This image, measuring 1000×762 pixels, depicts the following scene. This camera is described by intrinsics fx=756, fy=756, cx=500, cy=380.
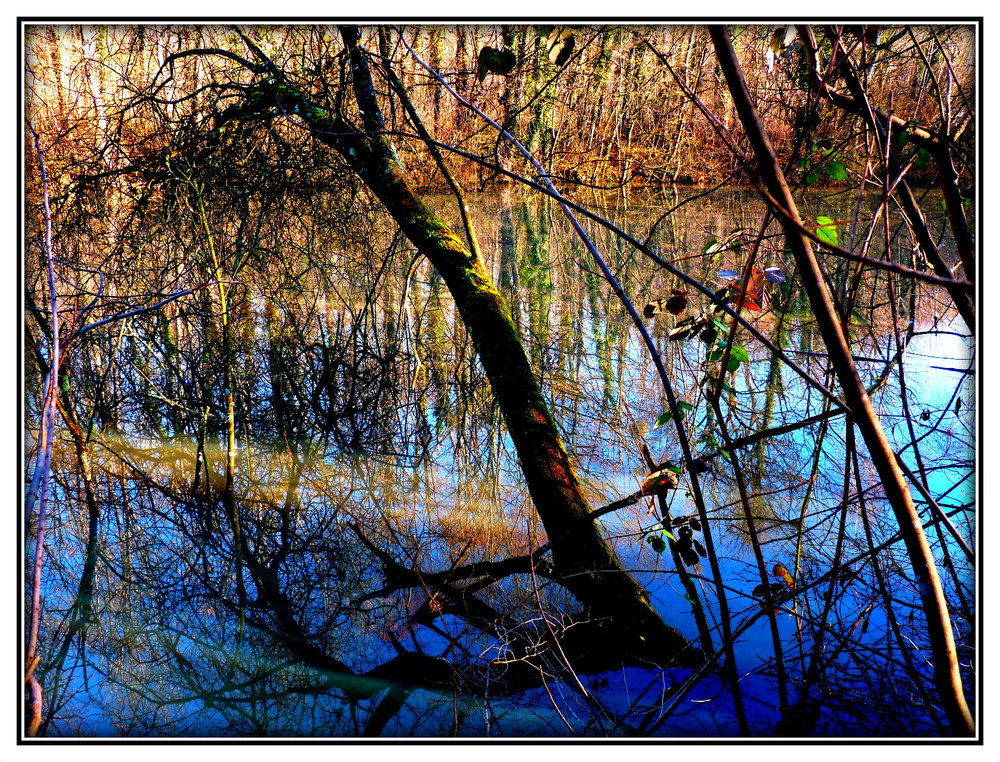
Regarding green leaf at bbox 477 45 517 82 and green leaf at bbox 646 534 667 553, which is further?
green leaf at bbox 646 534 667 553

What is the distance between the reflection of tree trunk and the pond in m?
0.10

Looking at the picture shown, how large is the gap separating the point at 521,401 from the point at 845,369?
1.60 m

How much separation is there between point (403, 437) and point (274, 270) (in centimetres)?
129

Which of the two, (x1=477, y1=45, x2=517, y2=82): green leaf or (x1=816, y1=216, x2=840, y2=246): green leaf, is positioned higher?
(x1=477, y1=45, x2=517, y2=82): green leaf

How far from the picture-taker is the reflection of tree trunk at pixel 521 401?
198cm

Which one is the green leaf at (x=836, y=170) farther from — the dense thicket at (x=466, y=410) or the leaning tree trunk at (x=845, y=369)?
the leaning tree trunk at (x=845, y=369)

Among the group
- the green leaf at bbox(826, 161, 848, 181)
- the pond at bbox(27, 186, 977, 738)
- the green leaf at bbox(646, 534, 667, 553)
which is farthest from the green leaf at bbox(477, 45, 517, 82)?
the green leaf at bbox(646, 534, 667, 553)

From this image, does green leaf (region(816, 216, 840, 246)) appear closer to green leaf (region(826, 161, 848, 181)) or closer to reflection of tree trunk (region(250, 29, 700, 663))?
green leaf (region(826, 161, 848, 181))

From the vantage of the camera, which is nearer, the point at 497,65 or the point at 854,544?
the point at 497,65

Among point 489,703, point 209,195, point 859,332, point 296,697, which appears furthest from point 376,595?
point 859,332

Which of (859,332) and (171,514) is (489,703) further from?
(859,332)

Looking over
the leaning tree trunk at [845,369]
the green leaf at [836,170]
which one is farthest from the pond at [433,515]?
the leaning tree trunk at [845,369]

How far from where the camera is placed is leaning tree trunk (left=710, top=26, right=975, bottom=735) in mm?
873

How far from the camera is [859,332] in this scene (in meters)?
4.00
